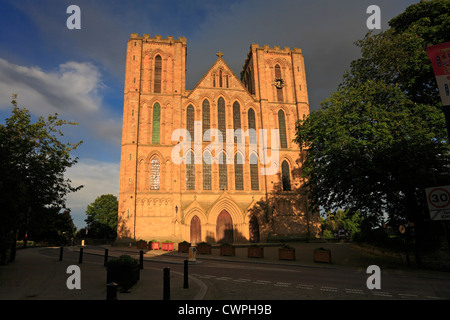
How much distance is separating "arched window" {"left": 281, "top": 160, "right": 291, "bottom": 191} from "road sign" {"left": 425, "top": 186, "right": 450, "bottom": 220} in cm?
2804

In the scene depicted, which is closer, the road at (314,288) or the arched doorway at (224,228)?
the road at (314,288)

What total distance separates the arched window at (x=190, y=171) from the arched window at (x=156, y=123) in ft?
14.9

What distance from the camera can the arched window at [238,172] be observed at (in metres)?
36.3

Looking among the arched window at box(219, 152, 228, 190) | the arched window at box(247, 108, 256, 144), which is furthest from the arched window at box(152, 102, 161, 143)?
the arched window at box(247, 108, 256, 144)

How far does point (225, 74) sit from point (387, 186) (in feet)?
94.4

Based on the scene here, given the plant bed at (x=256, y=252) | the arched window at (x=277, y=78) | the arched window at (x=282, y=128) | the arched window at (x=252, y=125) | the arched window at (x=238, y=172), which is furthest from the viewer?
the arched window at (x=277, y=78)

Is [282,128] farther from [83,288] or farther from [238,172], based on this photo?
[83,288]

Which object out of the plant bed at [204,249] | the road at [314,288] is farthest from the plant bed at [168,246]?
the road at [314,288]

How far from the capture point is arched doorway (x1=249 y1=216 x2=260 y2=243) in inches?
1396

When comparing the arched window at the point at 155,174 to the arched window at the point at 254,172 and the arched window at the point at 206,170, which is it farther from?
the arched window at the point at 254,172

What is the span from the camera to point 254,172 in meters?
37.1

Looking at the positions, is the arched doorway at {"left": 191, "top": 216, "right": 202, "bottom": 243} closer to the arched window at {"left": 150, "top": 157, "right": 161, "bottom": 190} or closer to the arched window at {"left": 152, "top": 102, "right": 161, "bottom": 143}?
the arched window at {"left": 150, "top": 157, "right": 161, "bottom": 190}
